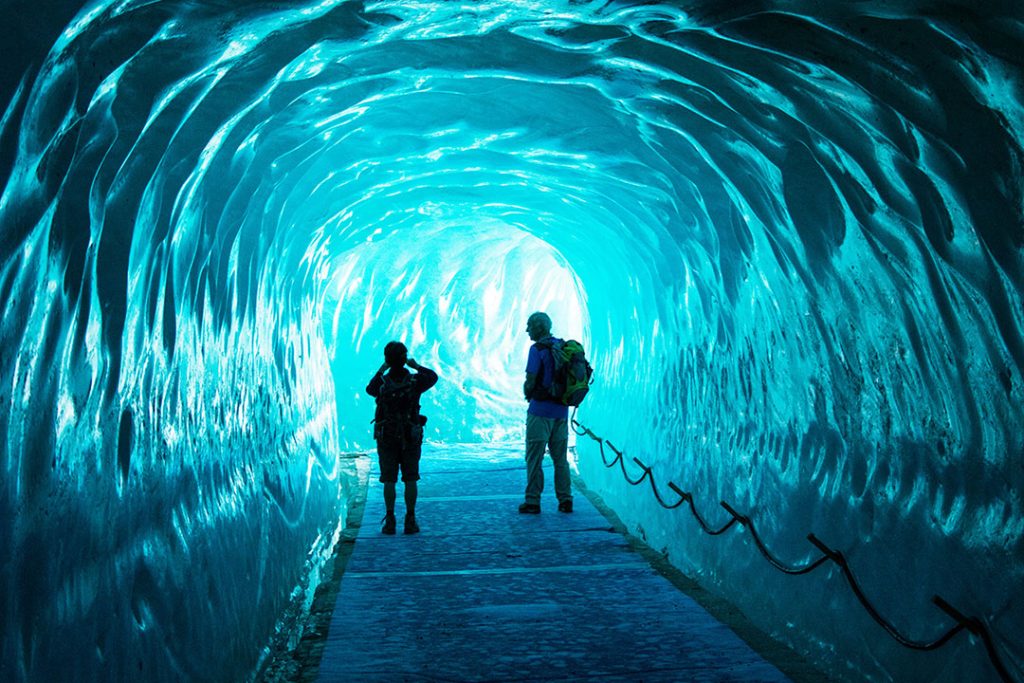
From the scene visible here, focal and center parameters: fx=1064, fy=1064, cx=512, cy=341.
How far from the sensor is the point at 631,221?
29.8 feet

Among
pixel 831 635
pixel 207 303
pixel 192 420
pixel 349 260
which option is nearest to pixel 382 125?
pixel 207 303

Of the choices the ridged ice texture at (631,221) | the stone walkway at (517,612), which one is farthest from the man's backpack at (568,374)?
the stone walkway at (517,612)

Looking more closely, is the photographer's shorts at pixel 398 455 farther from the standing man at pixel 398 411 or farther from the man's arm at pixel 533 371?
the man's arm at pixel 533 371

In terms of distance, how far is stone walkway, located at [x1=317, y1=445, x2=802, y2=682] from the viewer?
513 centimetres

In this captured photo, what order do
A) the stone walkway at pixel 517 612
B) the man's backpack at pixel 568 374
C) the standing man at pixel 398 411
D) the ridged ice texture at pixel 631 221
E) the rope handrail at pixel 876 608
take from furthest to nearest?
the man's backpack at pixel 568 374, the standing man at pixel 398 411, the stone walkway at pixel 517 612, the rope handrail at pixel 876 608, the ridged ice texture at pixel 631 221

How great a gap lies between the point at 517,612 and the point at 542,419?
3093mm

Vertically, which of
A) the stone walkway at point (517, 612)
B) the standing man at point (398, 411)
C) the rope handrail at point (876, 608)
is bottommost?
the stone walkway at point (517, 612)

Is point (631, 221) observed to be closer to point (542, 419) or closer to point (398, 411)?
point (542, 419)

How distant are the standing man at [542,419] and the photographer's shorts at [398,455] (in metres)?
1.15

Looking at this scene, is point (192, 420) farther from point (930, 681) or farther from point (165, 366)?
point (930, 681)

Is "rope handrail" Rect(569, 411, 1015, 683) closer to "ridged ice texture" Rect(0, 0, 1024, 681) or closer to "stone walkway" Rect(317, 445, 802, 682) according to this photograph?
"ridged ice texture" Rect(0, 0, 1024, 681)

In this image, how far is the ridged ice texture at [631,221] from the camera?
3.17 meters

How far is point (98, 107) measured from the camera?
3.35 meters

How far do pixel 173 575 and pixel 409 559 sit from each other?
3.46 metres
